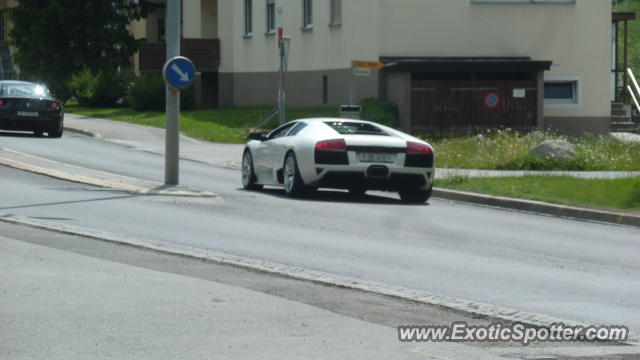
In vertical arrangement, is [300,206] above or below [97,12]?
below

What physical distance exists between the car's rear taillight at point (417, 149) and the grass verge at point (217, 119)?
57.1 ft

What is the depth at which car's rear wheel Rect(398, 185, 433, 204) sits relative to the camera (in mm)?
20719

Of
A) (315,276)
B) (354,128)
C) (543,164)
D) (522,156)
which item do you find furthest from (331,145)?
(315,276)

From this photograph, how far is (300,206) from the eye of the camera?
1892 cm

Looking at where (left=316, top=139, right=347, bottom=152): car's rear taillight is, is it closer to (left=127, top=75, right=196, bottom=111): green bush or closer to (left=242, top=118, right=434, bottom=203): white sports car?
(left=242, top=118, right=434, bottom=203): white sports car

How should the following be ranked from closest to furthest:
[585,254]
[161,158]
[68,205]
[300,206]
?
1. [585,254]
2. [68,205]
3. [300,206]
4. [161,158]

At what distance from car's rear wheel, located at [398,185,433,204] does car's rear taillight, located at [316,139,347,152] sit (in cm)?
131

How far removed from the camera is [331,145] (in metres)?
19.9

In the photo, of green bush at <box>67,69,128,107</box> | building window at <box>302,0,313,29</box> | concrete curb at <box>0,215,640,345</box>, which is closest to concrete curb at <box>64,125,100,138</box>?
building window at <box>302,0,313,29</box>

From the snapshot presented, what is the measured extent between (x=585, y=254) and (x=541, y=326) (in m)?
5.28

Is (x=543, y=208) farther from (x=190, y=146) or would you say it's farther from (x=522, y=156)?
(x=190, y=146)

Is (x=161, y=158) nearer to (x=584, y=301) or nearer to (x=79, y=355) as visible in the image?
(x=584, y=301)

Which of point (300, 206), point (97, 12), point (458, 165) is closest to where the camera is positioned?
point (300, 206)

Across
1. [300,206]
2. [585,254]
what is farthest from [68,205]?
[585,254]
